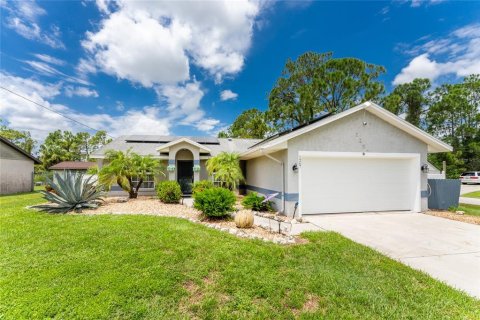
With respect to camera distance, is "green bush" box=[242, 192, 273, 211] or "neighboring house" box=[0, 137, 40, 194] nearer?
"green bush" box=[242, 192, 273, 211]

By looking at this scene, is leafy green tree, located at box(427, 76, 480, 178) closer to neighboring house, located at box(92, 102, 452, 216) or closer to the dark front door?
neighboring house, located at box(92, 102, 452, 216)

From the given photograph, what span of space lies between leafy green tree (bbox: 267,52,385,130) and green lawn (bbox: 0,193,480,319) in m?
18.7

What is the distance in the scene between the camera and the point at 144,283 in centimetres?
349

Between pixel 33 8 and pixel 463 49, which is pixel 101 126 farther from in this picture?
pixel 463 49

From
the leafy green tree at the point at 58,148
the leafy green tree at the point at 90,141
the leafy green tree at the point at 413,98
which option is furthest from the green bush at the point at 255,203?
A: the leafy green tree at the point at 90,141

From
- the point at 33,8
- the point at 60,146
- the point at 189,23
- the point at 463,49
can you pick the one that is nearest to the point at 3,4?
the point at 33,8

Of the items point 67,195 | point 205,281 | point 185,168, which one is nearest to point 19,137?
point 185,168

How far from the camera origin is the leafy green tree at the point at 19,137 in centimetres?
3075

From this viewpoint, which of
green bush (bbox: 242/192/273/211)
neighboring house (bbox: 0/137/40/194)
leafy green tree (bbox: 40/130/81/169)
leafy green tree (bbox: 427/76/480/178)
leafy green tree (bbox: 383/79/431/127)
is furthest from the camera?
leafy green tree (bbox: 40/130/81/169)

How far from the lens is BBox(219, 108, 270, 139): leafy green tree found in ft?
97.6

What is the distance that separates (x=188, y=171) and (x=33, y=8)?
11159 mm

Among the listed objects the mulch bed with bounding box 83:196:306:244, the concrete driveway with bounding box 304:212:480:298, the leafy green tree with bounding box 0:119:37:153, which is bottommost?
the concrete driveway with bounding box 304:212:480:298

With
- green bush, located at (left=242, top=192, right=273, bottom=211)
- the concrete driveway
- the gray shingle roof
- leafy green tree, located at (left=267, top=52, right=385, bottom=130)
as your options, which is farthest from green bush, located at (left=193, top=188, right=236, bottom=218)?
leafy green tree, located at (left=267, top=52, right=385, bottom=130)

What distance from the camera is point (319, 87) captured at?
2159 cm
